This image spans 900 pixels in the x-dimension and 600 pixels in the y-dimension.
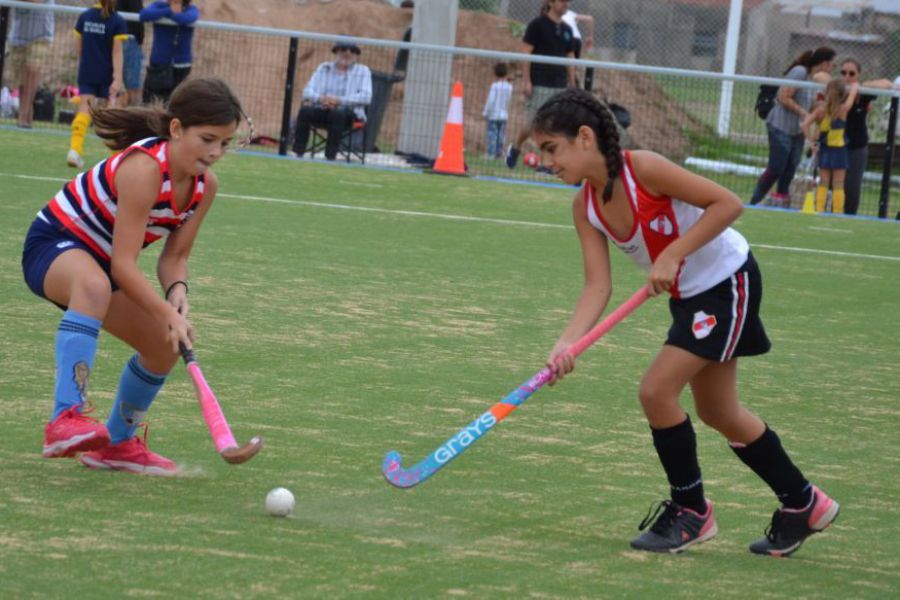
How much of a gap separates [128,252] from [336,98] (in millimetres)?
11873

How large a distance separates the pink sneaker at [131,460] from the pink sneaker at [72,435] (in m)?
0.31

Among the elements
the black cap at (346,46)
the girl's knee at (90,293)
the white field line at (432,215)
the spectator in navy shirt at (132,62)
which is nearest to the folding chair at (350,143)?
the black cap at (346,46)

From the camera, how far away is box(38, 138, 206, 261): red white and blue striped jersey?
15.7 ft

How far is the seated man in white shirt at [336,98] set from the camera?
16219mm

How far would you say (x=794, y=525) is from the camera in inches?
176

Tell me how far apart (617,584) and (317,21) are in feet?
70.3

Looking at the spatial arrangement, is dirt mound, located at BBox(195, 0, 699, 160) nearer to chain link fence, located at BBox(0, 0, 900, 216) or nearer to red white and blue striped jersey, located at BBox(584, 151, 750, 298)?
chain link fence, located at BBox(0, 0, 900, 216)

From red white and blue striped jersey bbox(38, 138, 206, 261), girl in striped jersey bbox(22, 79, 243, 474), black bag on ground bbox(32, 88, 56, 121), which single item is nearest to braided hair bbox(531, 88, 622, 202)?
girl in striped jersey bbox(22, 79, 243, 474)

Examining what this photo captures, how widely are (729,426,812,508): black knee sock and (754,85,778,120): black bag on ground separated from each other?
37.7 feet

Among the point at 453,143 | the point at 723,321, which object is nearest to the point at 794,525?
the point at 723,321

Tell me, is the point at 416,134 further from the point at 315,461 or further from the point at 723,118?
the point at 315,461

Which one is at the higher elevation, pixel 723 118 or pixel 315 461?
pixel 723 118

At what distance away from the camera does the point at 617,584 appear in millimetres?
3977

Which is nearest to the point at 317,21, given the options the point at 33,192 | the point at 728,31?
the point at 728,31
